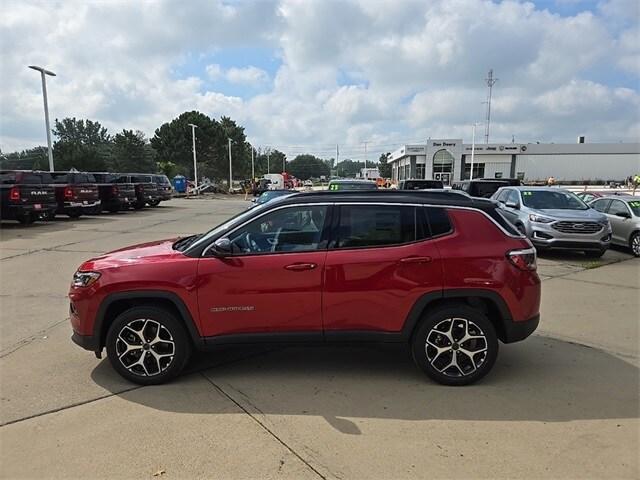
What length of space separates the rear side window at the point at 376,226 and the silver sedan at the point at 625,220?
9945 millimetres

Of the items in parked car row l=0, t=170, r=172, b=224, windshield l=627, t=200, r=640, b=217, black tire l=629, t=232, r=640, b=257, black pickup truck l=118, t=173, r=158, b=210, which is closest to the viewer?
black tire l=629, t=232, r=640, b=257

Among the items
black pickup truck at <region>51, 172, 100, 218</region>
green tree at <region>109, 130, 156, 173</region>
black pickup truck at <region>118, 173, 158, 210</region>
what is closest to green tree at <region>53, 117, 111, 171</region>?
green tree at <region>109, 130, 156, 173</region>

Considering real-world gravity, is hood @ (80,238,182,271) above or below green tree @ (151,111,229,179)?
below

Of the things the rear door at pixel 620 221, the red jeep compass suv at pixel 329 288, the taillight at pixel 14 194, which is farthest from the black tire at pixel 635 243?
the taillight at pixel 14 194

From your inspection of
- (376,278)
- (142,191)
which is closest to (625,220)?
(376,278)

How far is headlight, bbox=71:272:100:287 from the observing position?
4.04 m

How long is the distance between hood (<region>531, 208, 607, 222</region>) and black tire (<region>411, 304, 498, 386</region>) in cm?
788

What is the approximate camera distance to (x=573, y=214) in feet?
35.0

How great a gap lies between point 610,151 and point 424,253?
83.8 m

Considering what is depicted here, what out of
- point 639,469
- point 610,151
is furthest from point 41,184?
point 610,151

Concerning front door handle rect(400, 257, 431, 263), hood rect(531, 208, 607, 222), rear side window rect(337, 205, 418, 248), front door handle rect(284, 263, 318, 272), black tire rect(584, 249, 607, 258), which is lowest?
black tire rect(584, 249, 607, 258)

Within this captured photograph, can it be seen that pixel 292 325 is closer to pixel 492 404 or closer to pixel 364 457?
pixel 364 457

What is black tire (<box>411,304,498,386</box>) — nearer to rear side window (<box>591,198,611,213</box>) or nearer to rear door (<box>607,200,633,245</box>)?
rear door (<box>607,200,633,245</box>)

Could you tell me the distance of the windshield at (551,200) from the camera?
11492mm
